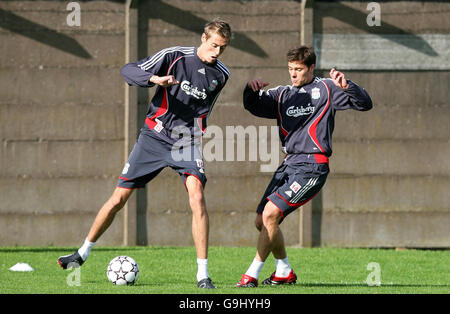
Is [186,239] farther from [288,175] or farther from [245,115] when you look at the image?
[288,175]

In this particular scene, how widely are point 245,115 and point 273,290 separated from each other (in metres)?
5.37

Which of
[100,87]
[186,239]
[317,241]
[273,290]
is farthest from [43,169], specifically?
[273,290]

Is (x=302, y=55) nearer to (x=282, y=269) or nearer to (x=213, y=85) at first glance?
(x=213, y=85)

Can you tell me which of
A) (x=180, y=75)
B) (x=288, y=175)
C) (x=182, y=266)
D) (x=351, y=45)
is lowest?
(x=182, y=266)

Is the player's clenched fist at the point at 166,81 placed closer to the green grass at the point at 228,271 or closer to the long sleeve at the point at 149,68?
the long sleeve at the point at 149,68

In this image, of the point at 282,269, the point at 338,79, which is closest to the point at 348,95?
the point at 338,79

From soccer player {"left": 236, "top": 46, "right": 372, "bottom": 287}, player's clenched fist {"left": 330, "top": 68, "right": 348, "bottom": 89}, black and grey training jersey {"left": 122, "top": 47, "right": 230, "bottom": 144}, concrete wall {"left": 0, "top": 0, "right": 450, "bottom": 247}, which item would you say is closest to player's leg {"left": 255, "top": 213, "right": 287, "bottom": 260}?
soccer player {"left": 236, "top": 46, "right": 372, "bottom": 287}

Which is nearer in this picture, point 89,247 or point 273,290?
point 273,290

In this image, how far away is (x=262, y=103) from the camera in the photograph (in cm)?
779

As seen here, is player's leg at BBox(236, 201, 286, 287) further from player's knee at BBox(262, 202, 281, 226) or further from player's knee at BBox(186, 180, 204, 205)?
player's knee at BBox(186, 180, 204, 205)

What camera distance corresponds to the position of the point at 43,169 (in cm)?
1185

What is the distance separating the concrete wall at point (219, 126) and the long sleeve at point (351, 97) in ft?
14.3

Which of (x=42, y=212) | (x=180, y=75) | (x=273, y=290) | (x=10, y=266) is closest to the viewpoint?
(x=273, y=290)

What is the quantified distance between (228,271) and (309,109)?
98.0 inches
